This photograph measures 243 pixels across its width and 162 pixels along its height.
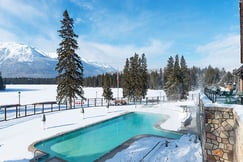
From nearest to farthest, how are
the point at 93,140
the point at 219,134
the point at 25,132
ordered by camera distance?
the point at 219,134 → the point at 25,132 → the point at 93,140

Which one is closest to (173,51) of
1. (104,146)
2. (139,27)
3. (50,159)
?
(139,27)

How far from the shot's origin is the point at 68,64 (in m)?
16.7

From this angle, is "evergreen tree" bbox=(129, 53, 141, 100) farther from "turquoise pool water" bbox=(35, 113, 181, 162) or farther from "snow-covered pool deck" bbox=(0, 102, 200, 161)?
"snow-covered pool deck" bbox=(0, 102, 200, 161)

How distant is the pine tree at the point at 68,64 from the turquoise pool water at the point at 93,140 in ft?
18.1

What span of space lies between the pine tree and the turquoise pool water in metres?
5.51

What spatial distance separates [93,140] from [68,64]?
9.34 m

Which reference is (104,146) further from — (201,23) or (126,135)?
(201,23)

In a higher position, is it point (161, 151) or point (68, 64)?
point (68, 64)

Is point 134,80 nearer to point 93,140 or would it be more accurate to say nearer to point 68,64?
point 68,64

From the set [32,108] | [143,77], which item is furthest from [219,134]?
[143,77]

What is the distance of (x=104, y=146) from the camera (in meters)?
8.02

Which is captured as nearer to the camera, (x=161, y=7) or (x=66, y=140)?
(x=66, y=140)

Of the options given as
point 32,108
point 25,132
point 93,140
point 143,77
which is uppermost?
point 143,77

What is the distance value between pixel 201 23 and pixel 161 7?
3.23 meters
